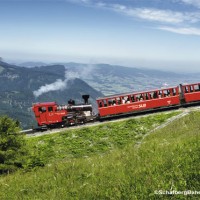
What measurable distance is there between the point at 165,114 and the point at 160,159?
99.9 ft

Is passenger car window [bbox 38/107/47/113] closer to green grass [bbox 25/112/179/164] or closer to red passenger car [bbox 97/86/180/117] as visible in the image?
green grass [bbox 25/112/179/164]

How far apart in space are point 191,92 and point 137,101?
315 inches

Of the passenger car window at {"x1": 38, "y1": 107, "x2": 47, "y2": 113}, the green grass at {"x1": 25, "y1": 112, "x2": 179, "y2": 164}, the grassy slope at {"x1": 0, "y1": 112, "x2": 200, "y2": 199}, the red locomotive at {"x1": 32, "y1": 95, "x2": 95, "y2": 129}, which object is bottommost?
the green grass at {"x1": 25, "y1": 112, "x2": 179, "y2": 164}

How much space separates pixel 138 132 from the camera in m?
34.4

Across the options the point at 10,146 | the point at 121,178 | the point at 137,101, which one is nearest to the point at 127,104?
the point at 137,101

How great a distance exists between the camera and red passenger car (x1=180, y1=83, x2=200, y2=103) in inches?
1708

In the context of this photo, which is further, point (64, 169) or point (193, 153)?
point (64, 169)

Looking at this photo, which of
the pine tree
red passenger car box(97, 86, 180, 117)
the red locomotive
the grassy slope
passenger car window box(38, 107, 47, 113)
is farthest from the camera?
passenger car window box(38, 107, 47, 113)

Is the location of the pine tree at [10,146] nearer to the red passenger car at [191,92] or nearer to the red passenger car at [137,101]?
the red passenger car at [137,101]

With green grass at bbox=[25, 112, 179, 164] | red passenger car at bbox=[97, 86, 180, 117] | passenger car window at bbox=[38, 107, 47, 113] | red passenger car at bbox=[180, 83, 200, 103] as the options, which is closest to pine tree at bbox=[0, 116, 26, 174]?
green grass at bbox=[25, 112, 179, 164]

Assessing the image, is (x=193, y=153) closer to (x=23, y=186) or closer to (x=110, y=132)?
(x=23, y=186)

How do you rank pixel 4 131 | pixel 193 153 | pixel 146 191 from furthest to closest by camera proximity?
pixel 4 131 < pixel 193 153 < pixel 146 191

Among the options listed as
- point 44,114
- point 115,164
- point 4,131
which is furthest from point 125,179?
point 44,114

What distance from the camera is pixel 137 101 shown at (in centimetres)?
4331
